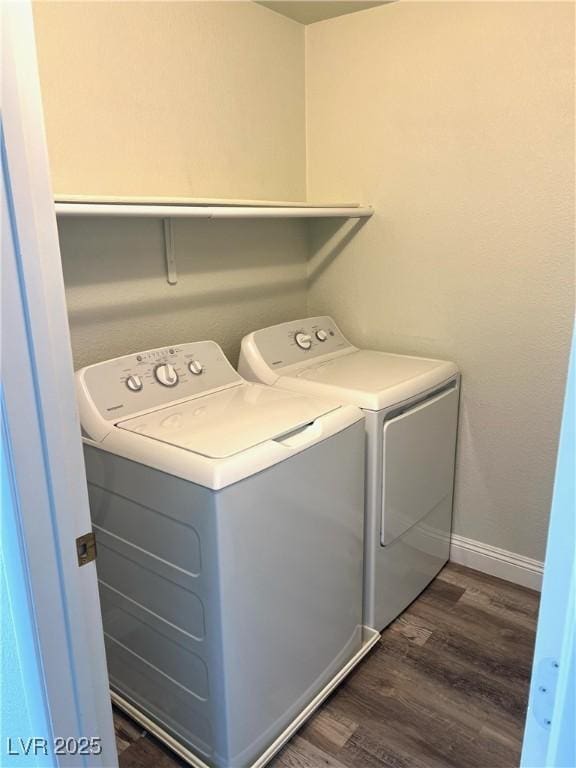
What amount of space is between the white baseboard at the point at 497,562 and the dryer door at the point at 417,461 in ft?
0.86

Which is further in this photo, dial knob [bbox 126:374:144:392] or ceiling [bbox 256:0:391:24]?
ceiling [bbox 256:0:391:24]

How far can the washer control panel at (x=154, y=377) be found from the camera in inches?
65.1

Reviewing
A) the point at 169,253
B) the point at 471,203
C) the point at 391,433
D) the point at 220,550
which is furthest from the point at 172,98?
the point at 220,550

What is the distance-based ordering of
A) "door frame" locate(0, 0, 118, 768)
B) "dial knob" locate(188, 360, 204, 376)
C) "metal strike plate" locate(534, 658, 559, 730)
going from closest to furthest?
1. "metal strike plate" locate(534, 658, 559, 730)
2. "door frame" locate(0, 0, 118, 768)
3. "dial knob" locate(188, 360, 204, 376)

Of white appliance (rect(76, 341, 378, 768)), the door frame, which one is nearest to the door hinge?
the door frame

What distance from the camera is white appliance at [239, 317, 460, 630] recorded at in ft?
6.09

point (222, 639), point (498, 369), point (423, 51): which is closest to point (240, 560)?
point (222, 639)

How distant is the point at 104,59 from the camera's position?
67.7 inches

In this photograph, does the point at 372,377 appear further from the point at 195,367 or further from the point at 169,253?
the point at 169,253

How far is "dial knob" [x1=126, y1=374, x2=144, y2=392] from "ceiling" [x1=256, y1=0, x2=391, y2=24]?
1.49 meters

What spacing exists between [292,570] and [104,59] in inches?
62.3

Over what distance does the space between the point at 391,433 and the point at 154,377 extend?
0.77m

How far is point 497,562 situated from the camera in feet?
7.61

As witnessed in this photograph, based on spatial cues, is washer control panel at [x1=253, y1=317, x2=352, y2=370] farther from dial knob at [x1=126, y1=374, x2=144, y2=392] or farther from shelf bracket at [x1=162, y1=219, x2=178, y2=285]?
dial knob at [x1=126, y1=374, x2=144, y2=392]
